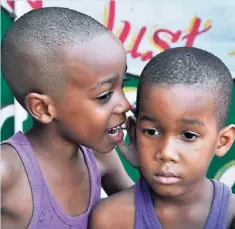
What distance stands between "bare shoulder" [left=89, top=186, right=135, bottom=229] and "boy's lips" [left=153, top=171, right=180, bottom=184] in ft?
0.69

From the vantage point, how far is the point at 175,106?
1.43 m

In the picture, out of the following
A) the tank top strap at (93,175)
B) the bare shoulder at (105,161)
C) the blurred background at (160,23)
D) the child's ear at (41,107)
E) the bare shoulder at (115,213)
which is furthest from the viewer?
the blurred background at (160,23)

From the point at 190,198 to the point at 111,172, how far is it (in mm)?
401

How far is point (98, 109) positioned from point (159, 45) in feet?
3.93

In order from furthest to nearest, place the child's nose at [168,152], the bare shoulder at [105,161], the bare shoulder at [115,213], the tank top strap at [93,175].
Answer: the bare shoulder at [105,161], the tank top strap at [93,175], the bare shoulder at [115,213], the child's nose at [168,152]

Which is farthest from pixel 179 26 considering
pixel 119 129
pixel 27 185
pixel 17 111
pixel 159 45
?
pixel 27 185

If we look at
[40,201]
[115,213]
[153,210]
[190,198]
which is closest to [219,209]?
[190,198]

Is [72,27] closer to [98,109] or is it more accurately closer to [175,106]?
[98,109]

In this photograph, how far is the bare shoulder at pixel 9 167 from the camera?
1.49 m

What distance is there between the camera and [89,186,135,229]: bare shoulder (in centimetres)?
164

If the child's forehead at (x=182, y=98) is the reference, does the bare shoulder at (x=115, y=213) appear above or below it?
below

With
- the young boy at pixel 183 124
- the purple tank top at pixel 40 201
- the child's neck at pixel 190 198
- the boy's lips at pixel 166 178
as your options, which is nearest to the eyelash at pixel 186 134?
the young boy at pixel 183 124

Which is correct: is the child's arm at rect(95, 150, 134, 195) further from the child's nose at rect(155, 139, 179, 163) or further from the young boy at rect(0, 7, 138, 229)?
the child's nose at rect(155, 139, 179, 163)

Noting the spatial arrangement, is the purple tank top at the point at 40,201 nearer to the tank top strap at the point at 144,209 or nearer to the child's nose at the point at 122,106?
the tank top strap at the point at 144,209
